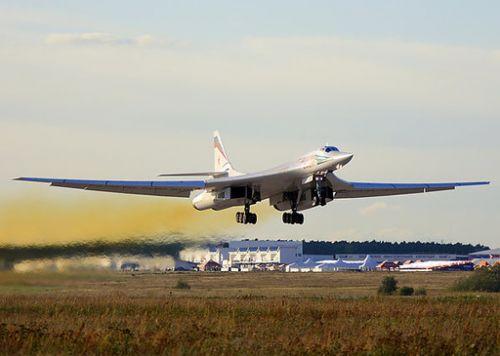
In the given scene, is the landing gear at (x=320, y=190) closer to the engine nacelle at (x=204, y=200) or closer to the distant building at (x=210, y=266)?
the engine nacelle at (x=204, y=200)

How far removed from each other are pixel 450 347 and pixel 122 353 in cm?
623

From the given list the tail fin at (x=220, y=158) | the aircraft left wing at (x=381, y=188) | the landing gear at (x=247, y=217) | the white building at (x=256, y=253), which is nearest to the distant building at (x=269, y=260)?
the white building at (x=256, y=253)

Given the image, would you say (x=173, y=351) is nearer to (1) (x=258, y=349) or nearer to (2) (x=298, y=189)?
(1) (x=258, y=349)

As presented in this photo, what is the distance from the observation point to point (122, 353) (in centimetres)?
1745

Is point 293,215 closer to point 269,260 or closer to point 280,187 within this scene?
point 280,187

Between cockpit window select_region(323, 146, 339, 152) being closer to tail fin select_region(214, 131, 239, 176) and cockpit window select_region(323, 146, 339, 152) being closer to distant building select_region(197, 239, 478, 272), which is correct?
tail fin select_region(214, 131, 239, 176)

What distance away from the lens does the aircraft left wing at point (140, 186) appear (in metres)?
40.6

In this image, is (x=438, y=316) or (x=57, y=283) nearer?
(x=438, y=316)

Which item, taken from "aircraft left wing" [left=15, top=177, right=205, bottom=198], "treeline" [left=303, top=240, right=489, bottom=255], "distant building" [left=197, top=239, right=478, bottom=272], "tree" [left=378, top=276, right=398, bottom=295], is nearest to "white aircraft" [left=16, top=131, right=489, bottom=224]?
"aircraft left wing" [left=15, top=177, right=205, bottom=198]

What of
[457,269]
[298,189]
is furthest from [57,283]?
[457,269]

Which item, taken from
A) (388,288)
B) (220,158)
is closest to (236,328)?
(220,158)

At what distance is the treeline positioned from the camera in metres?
182

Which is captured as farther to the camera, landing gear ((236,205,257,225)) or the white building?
the white building

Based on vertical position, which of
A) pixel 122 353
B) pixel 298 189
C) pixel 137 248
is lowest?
pixel 122 353
